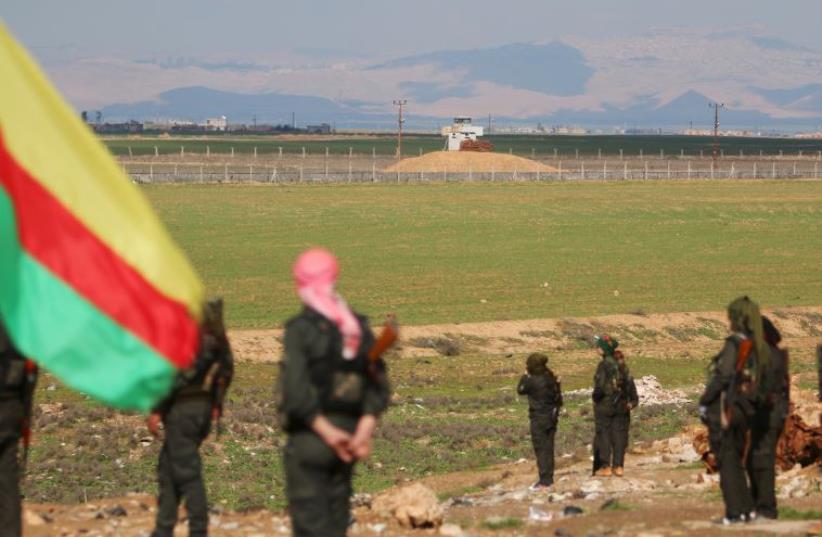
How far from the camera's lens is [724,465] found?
512 inches

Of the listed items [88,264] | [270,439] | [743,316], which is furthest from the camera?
[270,439]

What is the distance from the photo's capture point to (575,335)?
117 ft

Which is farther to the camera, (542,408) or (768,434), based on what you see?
(542,408)

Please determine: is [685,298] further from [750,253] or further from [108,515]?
[108,515]

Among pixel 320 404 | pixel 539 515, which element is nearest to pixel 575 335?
pixel 539 515

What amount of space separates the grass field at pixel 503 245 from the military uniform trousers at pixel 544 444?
18.1 m

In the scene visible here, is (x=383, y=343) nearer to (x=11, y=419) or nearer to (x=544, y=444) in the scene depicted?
(x=11, y=419)

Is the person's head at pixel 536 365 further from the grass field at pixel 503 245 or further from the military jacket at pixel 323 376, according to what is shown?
the grass field at pixel 503 245

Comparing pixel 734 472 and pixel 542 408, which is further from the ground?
pixel 734 472

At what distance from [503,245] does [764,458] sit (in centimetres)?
4408

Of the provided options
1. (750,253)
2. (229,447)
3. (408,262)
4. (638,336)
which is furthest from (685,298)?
(229,447)

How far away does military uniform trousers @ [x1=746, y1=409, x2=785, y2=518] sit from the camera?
13.2 m

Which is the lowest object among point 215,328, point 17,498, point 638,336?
point 638,336

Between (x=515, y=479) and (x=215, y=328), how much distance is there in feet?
26.9
